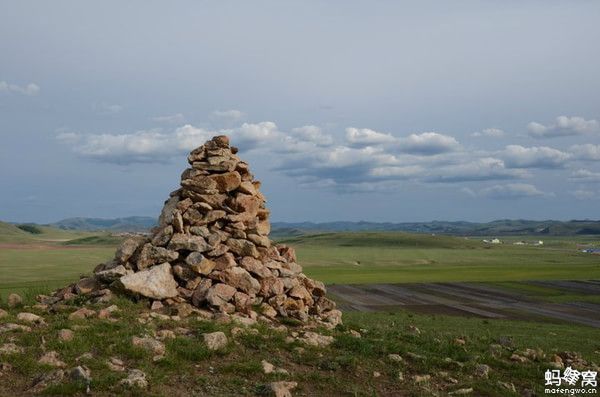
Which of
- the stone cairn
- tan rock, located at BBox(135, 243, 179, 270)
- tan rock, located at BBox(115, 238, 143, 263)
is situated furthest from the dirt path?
tan rock, located at BBox(135, 243, 179, 270)

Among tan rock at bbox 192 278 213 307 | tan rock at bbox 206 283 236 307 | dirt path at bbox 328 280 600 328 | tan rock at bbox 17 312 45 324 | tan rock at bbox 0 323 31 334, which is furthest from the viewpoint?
dirt path at bbox 328 280 600 328

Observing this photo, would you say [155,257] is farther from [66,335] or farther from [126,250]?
[66,335]

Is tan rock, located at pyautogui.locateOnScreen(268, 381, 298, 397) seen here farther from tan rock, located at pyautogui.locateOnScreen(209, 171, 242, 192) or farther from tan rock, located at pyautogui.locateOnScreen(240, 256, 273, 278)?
tan rock, located at pyautogui.locateOnScreen(209, 171, 242, 192)

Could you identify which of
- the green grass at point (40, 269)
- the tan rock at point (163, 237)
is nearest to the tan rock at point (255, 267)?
the tan rock at point (163, 237)

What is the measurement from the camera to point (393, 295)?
68.6 m

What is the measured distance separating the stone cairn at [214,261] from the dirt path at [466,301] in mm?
30569

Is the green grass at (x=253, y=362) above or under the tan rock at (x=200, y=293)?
under

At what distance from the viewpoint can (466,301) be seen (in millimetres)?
63656

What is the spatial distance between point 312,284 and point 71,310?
11166 mm

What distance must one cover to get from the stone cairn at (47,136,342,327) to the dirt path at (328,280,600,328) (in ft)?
100

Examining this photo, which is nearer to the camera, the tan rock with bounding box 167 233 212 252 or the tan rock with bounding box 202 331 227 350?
the tan rock with bounding box 202 331 227 350

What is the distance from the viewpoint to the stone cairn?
70.6ft

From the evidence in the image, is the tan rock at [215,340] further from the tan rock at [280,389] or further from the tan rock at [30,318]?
the tan rock at [30,318]

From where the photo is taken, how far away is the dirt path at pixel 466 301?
2077 inches
